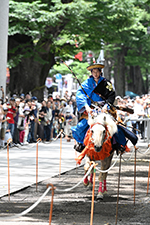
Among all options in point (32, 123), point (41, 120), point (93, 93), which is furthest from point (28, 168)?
point (41, 120)

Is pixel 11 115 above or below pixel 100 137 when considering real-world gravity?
above

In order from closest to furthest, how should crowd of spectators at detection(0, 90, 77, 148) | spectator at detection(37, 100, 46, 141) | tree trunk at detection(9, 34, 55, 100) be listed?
crowd of spectators at detection(0, 90, 77, 148) < spectator at detection(37, 100, 46, 141) < tree trunk at detection(9, 34, 55, 100)

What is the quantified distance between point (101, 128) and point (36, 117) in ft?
46.5

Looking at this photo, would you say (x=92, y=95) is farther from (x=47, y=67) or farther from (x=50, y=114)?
(x=47, y=67)

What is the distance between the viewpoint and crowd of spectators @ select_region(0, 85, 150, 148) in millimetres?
18559

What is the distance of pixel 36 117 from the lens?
2238cm

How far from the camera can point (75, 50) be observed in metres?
30.0

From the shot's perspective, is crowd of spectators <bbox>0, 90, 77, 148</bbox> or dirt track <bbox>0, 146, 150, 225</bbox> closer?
dirt track <bbox>0, 146, 150, 225</bbox>

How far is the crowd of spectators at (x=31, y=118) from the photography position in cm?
1816

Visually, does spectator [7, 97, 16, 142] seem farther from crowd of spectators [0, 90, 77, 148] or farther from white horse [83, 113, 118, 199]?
white horse [83, 113, 118, 199]

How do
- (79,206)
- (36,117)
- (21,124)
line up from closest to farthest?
(79,206)
(21,124)
(36,117)

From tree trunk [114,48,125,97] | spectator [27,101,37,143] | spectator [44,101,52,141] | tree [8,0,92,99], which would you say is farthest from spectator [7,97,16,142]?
tree trunk [114,48,125,97]

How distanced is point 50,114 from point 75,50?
7.33m

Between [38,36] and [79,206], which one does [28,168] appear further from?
[38,36]
